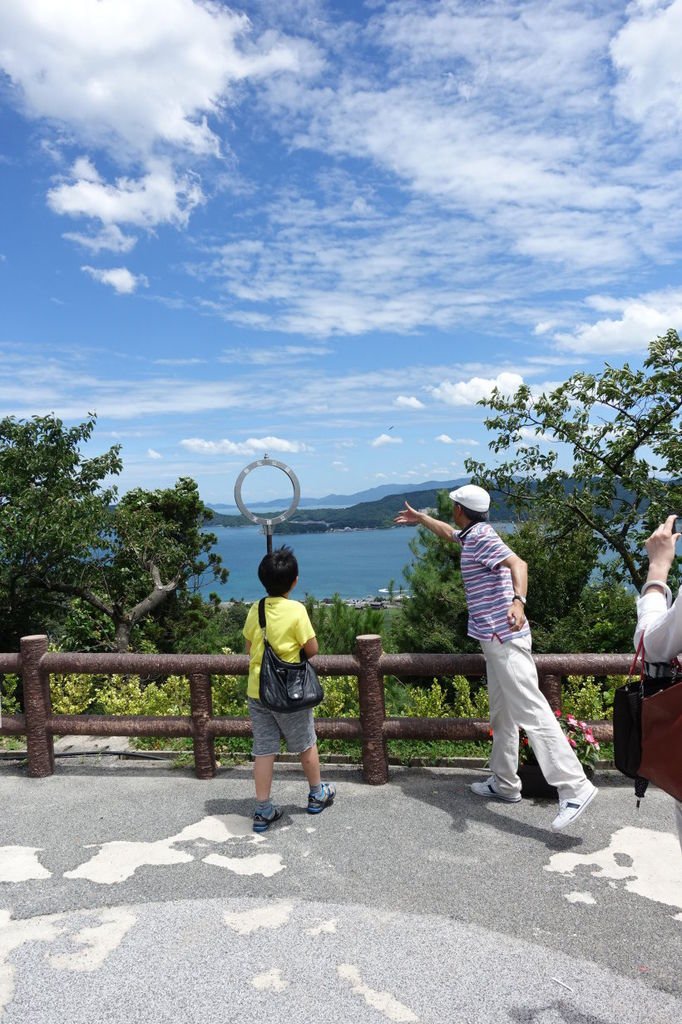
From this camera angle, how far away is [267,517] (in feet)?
15.2

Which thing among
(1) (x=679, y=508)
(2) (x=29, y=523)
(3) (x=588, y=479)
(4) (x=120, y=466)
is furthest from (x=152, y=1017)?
(4) (x=120, y=466)

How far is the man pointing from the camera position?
3.88 m

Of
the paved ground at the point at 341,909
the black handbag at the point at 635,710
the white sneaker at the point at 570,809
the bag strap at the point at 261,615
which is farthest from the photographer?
the bag strap at the point at 261,615

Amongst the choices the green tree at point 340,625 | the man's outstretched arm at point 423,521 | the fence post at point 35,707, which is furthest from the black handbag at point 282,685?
the green tree at point 340,625

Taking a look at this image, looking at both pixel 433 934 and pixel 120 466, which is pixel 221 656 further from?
pixel 120 466

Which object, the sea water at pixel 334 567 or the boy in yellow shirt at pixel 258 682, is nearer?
the boy in yellow shirt at pixel 258 682

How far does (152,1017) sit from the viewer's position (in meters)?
2.54

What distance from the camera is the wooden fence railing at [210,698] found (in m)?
4.41

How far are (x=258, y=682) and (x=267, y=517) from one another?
1.08m

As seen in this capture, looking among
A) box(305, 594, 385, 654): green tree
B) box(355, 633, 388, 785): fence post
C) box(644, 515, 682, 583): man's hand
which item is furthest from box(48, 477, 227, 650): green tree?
box(644, 515, 682, 583): man's hand

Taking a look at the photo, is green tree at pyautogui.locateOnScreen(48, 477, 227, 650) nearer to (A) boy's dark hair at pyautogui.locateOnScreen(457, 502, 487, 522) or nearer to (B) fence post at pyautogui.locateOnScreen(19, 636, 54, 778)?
(B) fence post at pyautogui.locateOnScreen(19, 636, 54, 778)

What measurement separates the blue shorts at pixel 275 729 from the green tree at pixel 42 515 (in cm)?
1174

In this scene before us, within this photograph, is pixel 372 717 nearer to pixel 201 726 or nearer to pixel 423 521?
pixel 201 726

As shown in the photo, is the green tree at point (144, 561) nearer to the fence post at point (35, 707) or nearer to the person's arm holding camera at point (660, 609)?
the fence post at point (35, 707)
